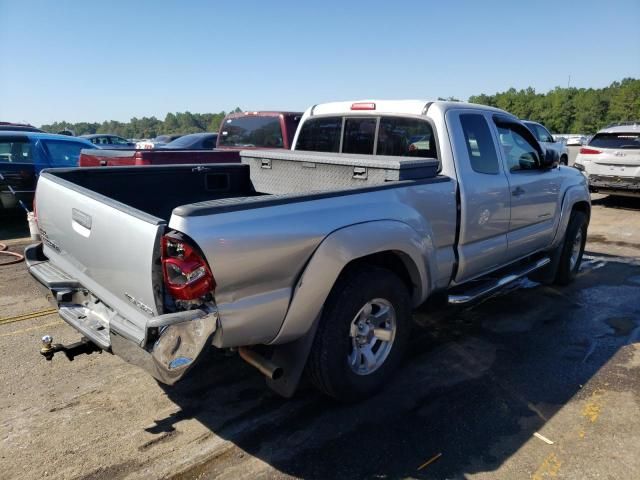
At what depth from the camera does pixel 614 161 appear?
10.8 meters

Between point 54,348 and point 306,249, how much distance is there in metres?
1.66

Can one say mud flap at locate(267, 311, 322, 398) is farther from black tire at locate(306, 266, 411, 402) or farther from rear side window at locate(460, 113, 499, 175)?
rear side window at locate(460, 113, 499, 175)

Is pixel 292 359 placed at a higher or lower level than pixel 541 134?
lower

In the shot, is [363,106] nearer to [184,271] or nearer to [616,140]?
[184,271]

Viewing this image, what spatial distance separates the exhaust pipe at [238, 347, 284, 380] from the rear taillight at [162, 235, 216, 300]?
61 cm

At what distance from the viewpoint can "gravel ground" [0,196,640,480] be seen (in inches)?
104

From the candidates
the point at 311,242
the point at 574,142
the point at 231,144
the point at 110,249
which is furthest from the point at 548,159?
the point at 574,142

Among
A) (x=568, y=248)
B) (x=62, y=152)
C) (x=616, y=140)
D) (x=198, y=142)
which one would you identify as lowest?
(x=568, y=248)

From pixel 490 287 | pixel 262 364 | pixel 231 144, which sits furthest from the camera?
pixel 231 144

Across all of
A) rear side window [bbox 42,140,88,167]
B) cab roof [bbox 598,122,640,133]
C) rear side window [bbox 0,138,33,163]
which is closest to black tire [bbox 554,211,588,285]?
cab roof [bbox 598,122,640,133]

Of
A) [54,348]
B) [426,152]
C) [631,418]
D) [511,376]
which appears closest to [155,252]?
[54,348]

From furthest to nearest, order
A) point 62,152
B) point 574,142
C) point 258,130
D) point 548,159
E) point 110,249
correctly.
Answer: point 574,142, point 258,130, point 62,152, point 548,159, point 110,249

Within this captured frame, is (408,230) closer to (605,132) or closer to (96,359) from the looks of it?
(96,359)

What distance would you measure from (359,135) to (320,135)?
529 millimetres
